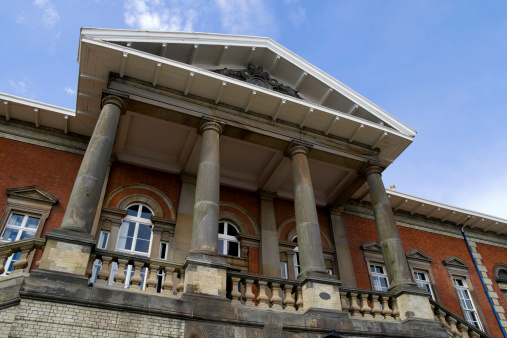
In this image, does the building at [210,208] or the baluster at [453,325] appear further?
the baluster at [453,325]

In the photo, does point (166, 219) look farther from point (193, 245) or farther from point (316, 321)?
point (316, 321)

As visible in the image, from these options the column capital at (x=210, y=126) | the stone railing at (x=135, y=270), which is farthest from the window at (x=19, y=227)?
the column capital at (x=210, y=126)

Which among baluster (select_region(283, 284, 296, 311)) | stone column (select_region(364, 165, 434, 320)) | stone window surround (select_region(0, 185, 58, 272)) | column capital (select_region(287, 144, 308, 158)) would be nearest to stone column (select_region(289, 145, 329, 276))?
column capital (select_region(287, 144, 308, 158))

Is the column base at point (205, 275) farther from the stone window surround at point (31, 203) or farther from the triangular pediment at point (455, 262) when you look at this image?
the triangular pediment at point (455, 262)

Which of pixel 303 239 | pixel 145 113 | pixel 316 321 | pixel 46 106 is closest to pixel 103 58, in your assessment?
pixel 145 113

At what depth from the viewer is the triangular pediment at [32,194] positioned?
10.9m

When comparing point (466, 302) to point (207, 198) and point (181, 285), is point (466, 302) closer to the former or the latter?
point (207, 198)

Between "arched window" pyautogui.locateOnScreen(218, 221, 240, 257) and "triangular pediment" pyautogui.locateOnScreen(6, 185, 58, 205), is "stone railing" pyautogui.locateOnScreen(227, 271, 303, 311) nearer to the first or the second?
"arched window" pyautogui.locateOnScreen(218, 221, 240, 257)

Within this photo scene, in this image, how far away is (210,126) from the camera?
1060cm

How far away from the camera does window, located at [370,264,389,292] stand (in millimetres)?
14227

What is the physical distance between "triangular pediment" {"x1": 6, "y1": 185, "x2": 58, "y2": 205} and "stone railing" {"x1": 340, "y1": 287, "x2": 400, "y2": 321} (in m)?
8.05

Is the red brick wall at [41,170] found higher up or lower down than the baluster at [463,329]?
higher up

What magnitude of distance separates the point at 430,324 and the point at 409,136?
18.1 feet

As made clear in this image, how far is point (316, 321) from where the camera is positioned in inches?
330
